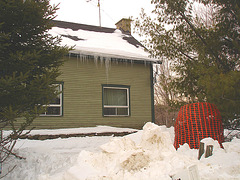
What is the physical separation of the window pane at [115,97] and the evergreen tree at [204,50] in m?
4.83

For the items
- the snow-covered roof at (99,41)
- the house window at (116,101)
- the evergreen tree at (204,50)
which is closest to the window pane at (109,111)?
the house window at (116,101)

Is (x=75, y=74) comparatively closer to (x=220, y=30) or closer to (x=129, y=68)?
(x=129, y=68)

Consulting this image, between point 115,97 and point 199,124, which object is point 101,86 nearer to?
point 115,97

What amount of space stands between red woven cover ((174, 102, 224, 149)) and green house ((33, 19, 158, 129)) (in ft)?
19.1

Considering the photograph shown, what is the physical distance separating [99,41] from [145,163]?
10.7 meters

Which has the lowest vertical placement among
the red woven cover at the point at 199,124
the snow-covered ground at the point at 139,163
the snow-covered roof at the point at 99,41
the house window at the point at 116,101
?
the snow-covered ground at the point at 139,163

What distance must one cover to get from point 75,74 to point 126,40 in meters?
5.04

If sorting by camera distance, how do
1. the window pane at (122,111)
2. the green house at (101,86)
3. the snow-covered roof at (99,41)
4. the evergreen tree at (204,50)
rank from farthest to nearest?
the window pane at (122,111)
the snow-covered roof at (99,41)
the green house at (101,86)
the evergreen tree at (204,50)

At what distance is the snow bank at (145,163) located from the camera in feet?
12.0

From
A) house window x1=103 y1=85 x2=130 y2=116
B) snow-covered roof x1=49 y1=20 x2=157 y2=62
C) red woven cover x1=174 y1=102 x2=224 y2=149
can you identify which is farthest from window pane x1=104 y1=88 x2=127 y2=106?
red woven cover x1=174 y1=102 x2=224 y2=149

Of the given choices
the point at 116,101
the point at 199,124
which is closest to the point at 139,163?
the point at 199,124

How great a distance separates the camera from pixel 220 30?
7086mm

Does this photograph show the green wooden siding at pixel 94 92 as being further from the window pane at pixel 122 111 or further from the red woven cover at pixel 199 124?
the red woven cover at pixel 199 124

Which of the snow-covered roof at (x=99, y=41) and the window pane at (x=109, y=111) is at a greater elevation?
the snow-covered roof at (x=99, y=41)
